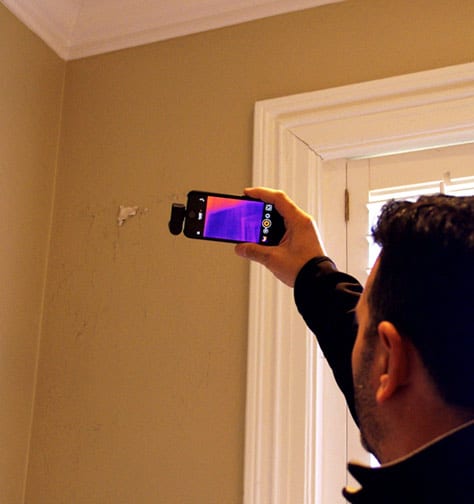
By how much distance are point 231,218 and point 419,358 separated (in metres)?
0.59

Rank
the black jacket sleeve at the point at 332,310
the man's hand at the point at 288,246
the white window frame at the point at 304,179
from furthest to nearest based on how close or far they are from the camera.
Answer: the white window frame at the point at 304,179, the man's hand at the point at 288,246, the black jacket sleeve at the point at 332,310

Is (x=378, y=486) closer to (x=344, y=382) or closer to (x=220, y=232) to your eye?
(x=344, y=382)

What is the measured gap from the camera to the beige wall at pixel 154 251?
183 cm

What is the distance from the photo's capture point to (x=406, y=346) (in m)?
0.85

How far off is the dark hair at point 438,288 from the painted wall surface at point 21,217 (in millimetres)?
1298

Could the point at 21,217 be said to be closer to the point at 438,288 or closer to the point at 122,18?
the point at 122,18

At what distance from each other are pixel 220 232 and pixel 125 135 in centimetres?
82

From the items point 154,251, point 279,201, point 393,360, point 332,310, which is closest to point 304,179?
point 154,251

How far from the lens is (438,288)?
0.83m

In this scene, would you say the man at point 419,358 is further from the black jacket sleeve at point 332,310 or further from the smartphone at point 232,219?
the smartphone at point 232,219

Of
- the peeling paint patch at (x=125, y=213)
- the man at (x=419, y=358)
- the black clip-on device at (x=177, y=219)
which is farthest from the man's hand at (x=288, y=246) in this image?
the peeling paint patch at (x=125, y=213)

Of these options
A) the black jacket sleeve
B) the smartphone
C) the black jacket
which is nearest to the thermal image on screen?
the smartphone

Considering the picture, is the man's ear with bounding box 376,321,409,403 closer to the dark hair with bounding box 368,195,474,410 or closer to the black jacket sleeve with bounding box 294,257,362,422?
the dark hair with bounding box 368,195,474,410

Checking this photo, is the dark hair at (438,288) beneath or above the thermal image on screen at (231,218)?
beneath
